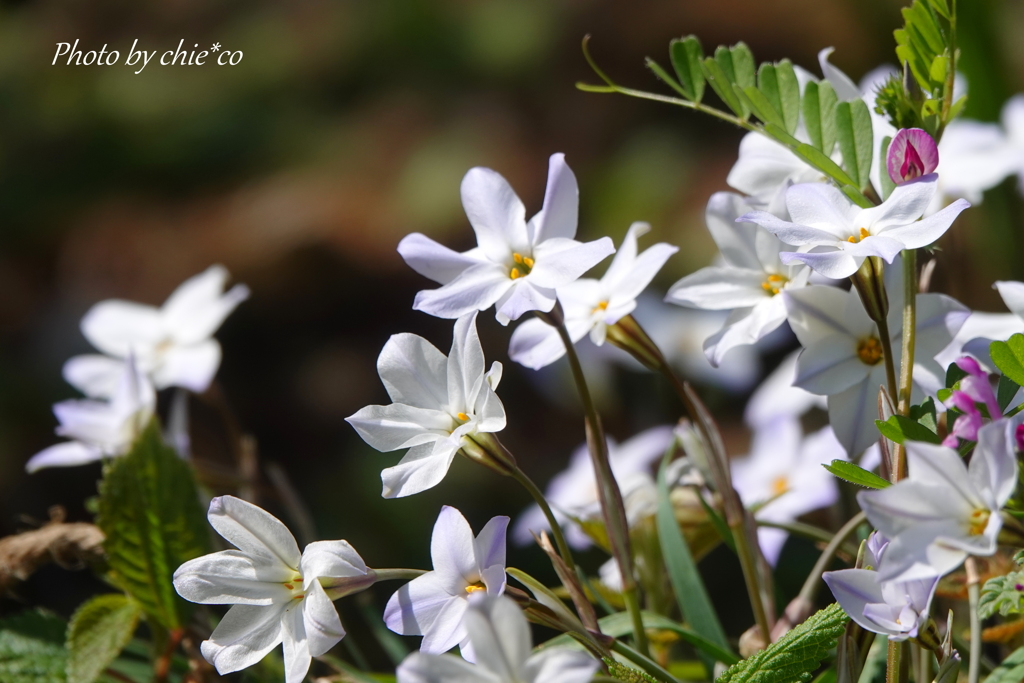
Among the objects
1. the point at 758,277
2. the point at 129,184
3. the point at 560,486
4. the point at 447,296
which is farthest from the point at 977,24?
the point at 129,184

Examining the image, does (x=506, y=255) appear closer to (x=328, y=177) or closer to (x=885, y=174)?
(x=885, y=174)

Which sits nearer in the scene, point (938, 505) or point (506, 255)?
point (938, 505)

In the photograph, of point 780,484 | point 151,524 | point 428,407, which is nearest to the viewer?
point 428,407

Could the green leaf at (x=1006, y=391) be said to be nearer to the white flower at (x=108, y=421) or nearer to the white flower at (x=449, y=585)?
the white flower at (x=449, y=585)

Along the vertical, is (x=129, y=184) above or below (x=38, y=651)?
above

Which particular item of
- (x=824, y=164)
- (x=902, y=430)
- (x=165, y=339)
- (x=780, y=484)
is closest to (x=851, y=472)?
(x=902, y=430)

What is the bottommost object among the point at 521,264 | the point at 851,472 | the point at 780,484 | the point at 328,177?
the point at 780,484

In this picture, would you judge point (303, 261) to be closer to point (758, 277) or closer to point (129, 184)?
point (129, 184)

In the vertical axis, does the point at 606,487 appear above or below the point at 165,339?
below
